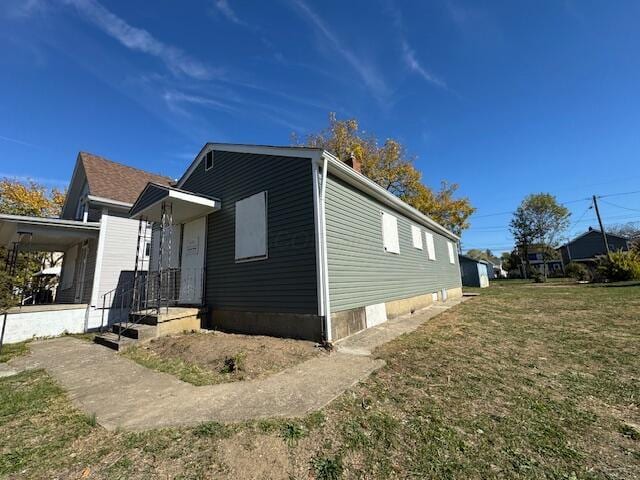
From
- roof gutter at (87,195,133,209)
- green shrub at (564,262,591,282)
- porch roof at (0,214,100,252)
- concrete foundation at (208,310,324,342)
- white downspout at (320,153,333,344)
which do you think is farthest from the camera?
green shrub at (564,262,591,282)

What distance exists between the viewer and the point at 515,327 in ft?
23.3

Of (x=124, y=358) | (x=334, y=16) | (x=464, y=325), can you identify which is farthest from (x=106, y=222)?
(x=464, y=325)

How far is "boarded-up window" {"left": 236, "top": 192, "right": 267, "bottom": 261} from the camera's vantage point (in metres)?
7.24

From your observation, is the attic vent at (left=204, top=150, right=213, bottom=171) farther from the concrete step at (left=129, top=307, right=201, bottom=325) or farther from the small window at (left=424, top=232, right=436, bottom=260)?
the small window at (left=424, top=232, right=436, bottom=260)

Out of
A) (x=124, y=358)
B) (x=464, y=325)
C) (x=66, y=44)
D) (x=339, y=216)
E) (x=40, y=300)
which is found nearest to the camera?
(x=124, y=358)

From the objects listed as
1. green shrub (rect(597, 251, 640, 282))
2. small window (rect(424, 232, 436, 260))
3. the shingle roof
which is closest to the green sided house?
small window (rect(424, 232, 436, 260))

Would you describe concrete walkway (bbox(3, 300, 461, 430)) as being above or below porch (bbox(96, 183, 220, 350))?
below

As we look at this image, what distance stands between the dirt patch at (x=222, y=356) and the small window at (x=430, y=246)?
9800mm

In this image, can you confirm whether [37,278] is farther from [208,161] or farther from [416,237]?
[416,237]

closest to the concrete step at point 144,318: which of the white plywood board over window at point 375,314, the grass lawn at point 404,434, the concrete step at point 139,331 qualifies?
the concrete step at point 139,331

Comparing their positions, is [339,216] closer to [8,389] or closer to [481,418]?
[481,418]

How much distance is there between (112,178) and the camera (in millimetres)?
13266

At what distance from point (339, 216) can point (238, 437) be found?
5112mm

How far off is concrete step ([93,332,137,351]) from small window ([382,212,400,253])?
732cm
